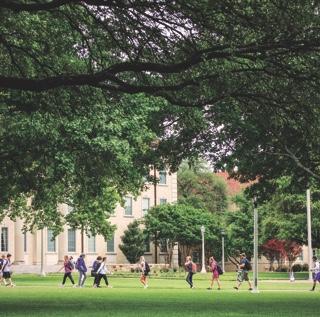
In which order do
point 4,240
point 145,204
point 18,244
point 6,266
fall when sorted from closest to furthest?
point 6,266 → point 18,244 → point 4,240 → point 145,204

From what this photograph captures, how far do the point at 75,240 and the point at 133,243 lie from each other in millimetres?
6021

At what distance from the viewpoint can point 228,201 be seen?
324 ft

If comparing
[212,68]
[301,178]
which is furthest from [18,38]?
[301,178]

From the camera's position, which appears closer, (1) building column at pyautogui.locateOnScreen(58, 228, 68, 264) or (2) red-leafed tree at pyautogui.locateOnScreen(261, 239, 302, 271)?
(1) building column at pyautogui.locateOnScreen(58, 228, 68, 264)

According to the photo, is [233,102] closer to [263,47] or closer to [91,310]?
[263,47]

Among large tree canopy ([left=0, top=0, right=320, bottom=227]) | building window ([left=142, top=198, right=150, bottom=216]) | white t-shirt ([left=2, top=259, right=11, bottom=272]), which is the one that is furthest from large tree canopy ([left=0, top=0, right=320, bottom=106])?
building window ([left=142, top=198, right=150, bottom=216])

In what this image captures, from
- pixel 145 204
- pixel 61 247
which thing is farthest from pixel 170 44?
pixel 145 204

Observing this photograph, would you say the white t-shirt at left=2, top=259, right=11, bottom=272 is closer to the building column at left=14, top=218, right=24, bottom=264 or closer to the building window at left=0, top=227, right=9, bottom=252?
the building column at left=14, top=218, right=24, bottom=264

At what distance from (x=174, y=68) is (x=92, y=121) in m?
10.3

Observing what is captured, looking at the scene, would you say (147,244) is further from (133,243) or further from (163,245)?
(133,243)

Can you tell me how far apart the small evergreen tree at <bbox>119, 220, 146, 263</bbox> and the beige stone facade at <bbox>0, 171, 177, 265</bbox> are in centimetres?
175

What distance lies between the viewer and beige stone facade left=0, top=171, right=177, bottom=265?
70000 millimetres

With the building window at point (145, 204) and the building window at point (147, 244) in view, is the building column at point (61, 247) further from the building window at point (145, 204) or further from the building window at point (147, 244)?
the building window at point (145, 204)

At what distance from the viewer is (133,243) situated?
8012cm
